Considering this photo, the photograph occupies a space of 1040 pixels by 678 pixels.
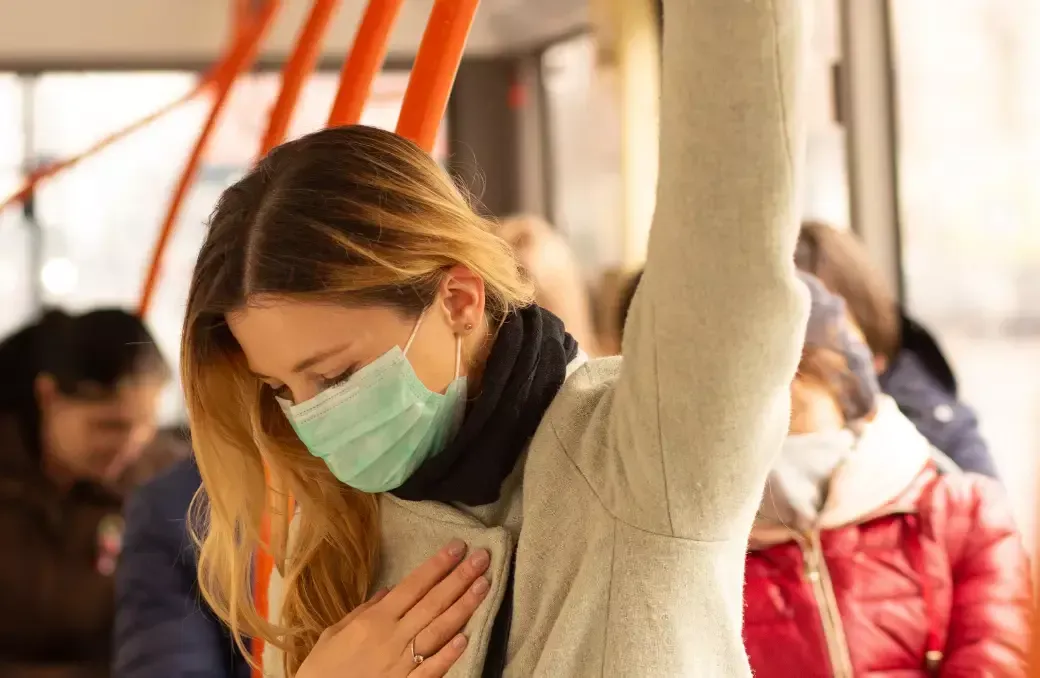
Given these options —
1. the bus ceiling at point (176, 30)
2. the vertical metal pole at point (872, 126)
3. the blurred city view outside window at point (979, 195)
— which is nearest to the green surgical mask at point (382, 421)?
the blurred city view outside window at point (979, 195)

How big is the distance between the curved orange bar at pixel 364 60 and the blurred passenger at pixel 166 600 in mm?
827

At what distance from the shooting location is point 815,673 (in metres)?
1.55

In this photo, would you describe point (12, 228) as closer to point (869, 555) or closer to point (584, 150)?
point (584, 150)

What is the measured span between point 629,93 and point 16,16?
2.79 meters

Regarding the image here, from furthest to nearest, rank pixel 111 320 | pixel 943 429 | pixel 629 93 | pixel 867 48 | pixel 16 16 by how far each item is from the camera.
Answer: pixel 16 16
pixel 629 93
pixel 867 48
pixel 111 320
pixel 943 429

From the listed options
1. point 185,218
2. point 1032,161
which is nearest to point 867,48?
point 1032,161

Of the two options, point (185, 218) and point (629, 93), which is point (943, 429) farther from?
point (185, 218)

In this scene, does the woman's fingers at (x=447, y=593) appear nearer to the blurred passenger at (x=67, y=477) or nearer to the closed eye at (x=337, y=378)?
the closed eye at (x=337, y=378)

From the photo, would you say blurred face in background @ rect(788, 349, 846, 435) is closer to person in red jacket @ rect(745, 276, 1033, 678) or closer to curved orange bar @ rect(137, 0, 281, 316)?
person in red jacket @ rect(745, 276, 1033, 678)

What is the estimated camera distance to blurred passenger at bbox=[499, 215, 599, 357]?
292 centimetres

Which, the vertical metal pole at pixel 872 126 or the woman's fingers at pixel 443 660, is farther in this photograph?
the vertical metal pole at pixel 872 126

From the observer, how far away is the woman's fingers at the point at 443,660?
42.7 inches

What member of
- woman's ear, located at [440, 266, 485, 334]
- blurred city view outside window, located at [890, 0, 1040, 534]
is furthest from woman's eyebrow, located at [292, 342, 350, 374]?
blurred city view outside window, located at [890, 0, 1040, 534]

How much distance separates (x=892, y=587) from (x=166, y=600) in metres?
1.16
